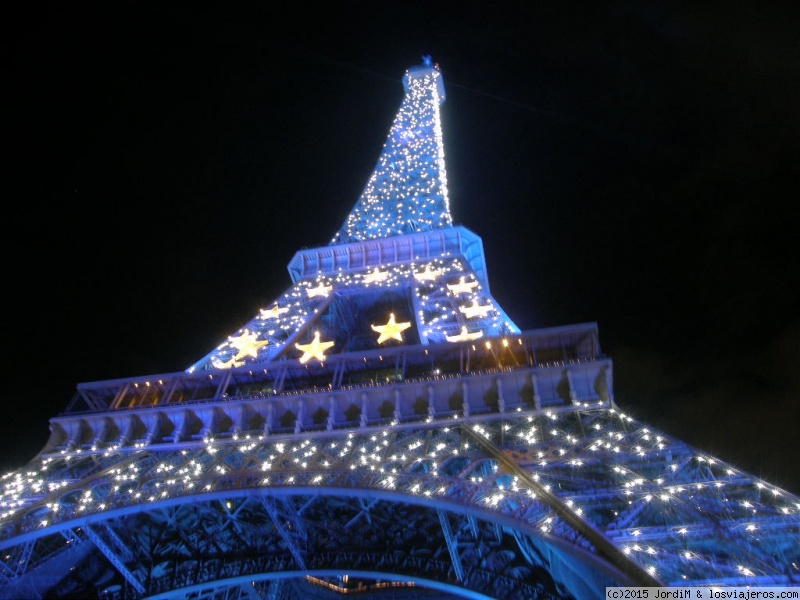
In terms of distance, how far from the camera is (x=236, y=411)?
60.2 feet

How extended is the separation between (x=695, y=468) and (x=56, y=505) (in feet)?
51.3

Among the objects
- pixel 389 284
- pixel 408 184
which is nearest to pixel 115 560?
pixel 389 284

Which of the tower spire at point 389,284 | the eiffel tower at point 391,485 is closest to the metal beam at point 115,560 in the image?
the eiffel tower at point 391,485

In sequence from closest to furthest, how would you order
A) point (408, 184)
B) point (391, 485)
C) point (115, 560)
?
point (391, 485), point (115, 560), point (408, 184)

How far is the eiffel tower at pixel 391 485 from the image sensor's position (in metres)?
10.1

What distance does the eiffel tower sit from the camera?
10.1 metres

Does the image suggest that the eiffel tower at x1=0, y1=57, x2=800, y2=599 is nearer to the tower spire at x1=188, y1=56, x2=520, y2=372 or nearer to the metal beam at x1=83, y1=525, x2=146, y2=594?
the metal beam at x1=83, y1=525, x2=146, y2=594

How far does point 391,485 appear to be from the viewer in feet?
40.8

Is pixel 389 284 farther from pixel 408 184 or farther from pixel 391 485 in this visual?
pixel 391 485

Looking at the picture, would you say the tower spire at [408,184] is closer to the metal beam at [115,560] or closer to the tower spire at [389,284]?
the tower spire at [389,284]

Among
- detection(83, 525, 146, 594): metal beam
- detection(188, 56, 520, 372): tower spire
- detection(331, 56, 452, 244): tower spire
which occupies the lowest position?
detection(83, 525, 146, 594): metal beam

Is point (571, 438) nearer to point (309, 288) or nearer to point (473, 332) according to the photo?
point (473, 332)

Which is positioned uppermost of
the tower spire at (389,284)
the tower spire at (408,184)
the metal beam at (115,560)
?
the tower spire at (408,184)

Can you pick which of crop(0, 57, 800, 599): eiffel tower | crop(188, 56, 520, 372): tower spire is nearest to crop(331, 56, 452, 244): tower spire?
crop(188, 56, 520, 372): tower spire
